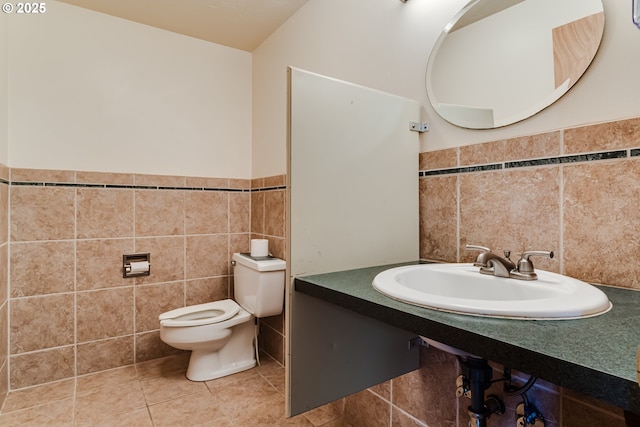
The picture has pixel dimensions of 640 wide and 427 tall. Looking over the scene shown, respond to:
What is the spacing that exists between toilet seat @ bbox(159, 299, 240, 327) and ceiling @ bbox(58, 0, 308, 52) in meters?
1.87

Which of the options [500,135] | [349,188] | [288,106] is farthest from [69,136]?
[500,135]

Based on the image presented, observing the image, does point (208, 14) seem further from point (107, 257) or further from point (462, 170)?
point (462, 170)

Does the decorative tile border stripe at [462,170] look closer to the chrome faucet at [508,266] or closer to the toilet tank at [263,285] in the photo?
the chrome faucet at [508,266]

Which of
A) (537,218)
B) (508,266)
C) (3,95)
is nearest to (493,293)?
(508,266)

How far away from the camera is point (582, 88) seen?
3.11ft

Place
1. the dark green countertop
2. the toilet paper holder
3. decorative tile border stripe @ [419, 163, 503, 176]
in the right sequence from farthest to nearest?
1. the toilet paper holder
2. decorative tile border stripe @ [419, 163, 503, 176]
3. the dark green countertop

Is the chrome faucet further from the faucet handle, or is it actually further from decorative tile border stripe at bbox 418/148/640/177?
decorative tile border stripe at bbox 418/148/640/177

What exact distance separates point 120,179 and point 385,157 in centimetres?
179

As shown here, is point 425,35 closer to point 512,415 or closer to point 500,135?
point 500,135

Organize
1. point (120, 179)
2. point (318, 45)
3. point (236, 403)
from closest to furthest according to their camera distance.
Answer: point (236, 403) → point (318, 45) → point (120, 179)

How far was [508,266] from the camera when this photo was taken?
94 centimetres

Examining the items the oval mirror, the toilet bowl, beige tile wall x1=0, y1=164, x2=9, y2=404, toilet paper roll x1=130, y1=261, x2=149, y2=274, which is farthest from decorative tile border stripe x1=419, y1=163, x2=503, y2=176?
beige tile wall x1=0, y1=164, x2=9, y2=404

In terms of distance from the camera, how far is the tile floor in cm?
162
